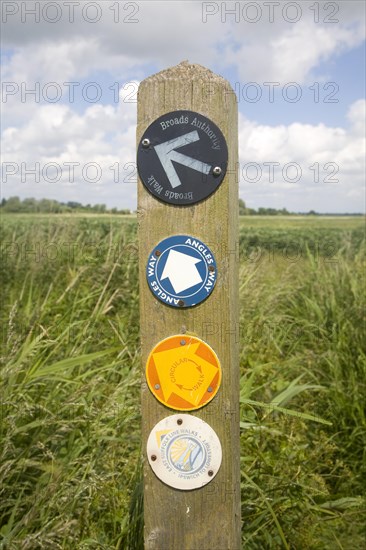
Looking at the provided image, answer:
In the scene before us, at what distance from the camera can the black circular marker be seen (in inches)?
A: 65.4

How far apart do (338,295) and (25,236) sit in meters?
3.12

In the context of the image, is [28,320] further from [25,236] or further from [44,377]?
[25,236]

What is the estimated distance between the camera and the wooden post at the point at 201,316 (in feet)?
5.49

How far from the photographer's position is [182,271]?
1675 mm

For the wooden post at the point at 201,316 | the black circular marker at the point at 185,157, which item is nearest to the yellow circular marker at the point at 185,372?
the wooden post at the point at 201,316

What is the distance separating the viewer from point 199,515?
171 cm

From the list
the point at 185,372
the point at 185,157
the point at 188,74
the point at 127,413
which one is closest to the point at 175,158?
the point at 185,157

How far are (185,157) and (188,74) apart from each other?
246mm

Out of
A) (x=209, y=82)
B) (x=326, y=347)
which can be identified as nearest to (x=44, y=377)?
(x=209, y=82)

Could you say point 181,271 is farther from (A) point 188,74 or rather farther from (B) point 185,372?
(A) point 188,74

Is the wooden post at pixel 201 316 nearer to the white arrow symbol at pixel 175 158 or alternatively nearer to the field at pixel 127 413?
the white arrow symbol at pixel 175 158

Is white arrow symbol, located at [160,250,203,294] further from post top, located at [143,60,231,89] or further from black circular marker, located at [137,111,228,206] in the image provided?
post top, located at [143,60,231,89]

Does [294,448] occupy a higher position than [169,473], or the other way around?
[169,473]

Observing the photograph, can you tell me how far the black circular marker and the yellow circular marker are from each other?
41cm
